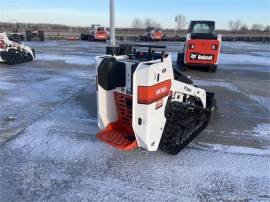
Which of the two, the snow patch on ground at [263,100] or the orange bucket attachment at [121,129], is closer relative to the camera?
the orange bucket attachment at [121,129]

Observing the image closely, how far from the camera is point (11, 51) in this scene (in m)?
12.3

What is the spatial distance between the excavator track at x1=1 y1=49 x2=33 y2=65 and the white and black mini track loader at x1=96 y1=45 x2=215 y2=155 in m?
9.85

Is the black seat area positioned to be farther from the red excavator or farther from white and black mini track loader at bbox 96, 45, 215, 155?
the red excavator

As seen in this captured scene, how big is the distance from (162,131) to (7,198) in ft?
6.83

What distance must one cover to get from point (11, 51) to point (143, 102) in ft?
36.2

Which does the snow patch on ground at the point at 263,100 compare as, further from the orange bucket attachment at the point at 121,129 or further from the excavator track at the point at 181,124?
the orange bucket attachment at the point at 121,129

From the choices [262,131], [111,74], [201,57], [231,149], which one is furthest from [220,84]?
[111,74]

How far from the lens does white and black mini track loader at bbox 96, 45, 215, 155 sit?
3297 millimetres

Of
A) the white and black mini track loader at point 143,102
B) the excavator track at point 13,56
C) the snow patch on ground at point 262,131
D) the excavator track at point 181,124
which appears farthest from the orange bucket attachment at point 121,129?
the excavator track at point 13,56

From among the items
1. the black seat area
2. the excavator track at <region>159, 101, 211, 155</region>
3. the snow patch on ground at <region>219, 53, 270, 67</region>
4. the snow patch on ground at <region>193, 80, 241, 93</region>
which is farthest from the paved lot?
the snow patch on ground at <region>219, 53, 270, 67</region>

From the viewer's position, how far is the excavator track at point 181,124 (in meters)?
3.82

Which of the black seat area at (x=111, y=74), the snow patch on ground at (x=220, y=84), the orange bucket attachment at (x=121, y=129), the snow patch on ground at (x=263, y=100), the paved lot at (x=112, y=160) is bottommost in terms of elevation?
the paved lot at (x=112, y=160)

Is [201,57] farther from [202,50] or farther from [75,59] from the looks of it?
[75,59]

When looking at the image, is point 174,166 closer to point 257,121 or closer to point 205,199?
point 205,199
